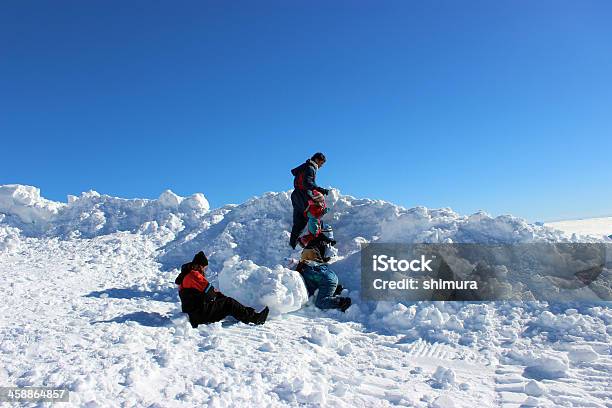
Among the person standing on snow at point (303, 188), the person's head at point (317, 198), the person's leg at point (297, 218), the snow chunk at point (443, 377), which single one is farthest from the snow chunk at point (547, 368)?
the person's leg at point (297, 218)

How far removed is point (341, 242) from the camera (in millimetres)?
10492

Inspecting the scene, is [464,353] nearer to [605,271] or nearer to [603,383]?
[603,383]

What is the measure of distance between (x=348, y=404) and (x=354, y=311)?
9.93 feet

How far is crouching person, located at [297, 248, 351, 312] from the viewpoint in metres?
7.18

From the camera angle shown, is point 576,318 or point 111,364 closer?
point 111,364

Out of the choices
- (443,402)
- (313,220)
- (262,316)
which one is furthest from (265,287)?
(443,402)

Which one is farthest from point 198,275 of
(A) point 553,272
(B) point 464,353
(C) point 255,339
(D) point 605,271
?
(D) point 605,271

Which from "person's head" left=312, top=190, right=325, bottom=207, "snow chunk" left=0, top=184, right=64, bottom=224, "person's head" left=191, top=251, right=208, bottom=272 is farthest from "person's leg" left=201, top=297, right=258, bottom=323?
"snow chunk" left=0, top=184, right=64, bottom=224

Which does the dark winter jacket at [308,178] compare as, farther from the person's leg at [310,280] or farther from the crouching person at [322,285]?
the person's leg at [310,280]

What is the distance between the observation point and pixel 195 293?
587 centimetres

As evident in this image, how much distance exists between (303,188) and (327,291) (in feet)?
10.3

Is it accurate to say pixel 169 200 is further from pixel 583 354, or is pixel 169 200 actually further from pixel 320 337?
pixel 583 354

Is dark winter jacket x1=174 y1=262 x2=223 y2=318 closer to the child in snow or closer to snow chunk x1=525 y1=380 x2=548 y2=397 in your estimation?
the child in snow

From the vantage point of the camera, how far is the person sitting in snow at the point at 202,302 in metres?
5.83
